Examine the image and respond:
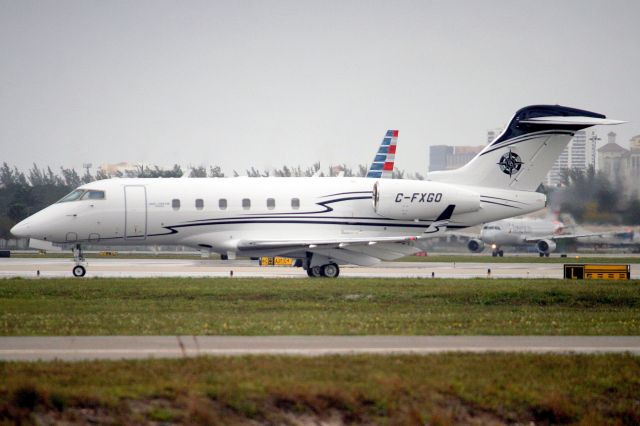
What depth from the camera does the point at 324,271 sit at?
39094 mm

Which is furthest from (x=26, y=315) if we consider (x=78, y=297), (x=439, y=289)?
(x=439, y=289)

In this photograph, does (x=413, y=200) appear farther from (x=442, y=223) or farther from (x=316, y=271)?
(x=316, y=271)

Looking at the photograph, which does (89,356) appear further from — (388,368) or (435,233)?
(435,233)

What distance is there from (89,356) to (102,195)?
23.1m

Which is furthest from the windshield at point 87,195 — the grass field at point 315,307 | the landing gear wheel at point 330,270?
the landing gear wheel at point 330,270

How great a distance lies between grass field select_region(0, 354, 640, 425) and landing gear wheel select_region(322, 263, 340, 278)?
22931 millimetres

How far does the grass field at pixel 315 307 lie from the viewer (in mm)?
21125

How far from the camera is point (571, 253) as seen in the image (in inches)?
3381

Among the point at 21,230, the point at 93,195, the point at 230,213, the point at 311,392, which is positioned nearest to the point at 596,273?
the point at 230,213

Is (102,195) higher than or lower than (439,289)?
higher

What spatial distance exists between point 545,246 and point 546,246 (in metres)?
0.10

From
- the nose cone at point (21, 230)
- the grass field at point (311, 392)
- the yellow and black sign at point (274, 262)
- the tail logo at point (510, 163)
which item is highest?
the tail logo at point (510, 163)

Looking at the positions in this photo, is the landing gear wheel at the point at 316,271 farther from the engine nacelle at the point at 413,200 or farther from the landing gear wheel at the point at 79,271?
the landing gear wheel at the point at 79,271

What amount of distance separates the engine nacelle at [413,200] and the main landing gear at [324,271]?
2948 mm
